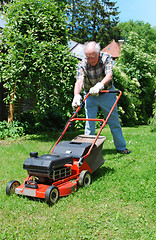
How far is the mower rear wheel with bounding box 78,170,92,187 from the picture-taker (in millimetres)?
2828

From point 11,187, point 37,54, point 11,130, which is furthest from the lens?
point 11,130

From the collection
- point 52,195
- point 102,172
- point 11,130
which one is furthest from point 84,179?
point 11,130

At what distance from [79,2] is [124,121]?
766 inches

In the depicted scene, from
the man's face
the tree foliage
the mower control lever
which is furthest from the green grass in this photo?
the tree foliage

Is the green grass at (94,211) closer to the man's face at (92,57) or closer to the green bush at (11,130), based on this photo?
the man's face at (92,57)

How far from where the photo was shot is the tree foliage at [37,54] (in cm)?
553

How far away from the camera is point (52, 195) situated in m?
2.47

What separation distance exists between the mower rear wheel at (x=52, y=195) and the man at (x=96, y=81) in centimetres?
124

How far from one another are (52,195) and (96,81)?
6.60 feet

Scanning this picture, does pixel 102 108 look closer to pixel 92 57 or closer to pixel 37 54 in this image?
pixel 92 57

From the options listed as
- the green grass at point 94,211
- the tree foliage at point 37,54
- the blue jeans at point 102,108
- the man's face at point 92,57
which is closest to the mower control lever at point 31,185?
the green grass at point 94,211

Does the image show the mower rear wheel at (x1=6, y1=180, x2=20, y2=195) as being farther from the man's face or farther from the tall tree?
the tall tree

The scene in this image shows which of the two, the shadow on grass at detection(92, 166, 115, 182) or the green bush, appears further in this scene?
the green bush

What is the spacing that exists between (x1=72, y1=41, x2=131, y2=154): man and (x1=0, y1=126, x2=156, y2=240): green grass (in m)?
0.81
